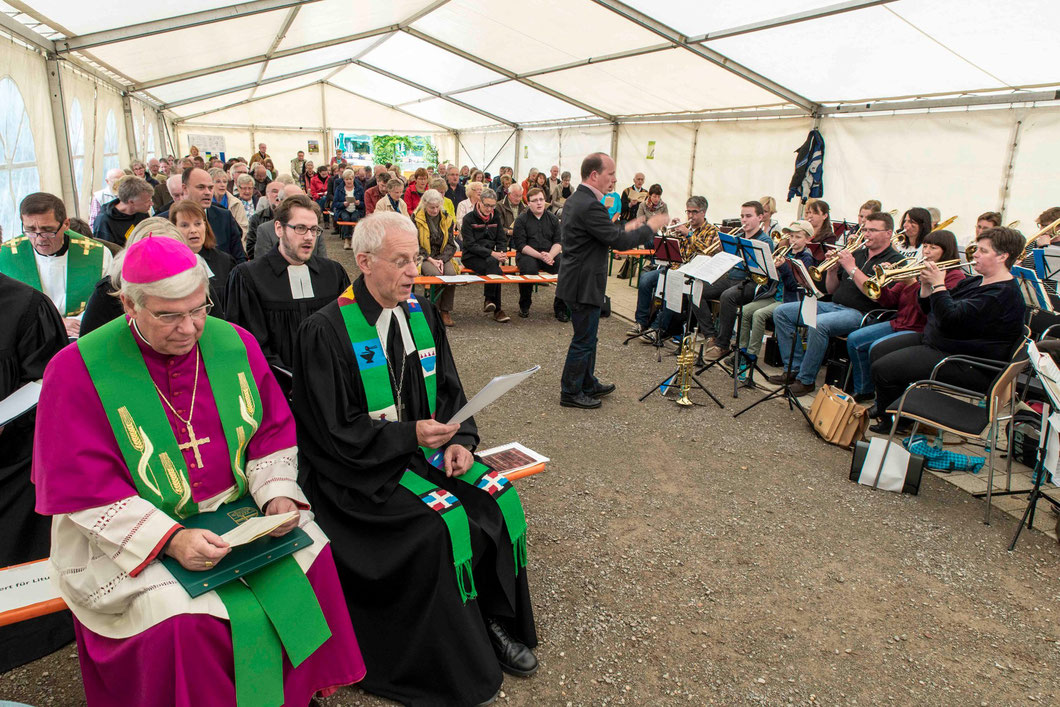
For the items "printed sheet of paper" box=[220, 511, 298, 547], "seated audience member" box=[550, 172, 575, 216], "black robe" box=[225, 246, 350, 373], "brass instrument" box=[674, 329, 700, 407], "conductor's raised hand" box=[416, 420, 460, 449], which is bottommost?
"brass instrument" box=[674, 329, 700, 407]

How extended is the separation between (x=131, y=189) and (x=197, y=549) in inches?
183

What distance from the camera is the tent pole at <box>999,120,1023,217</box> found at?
25.3 feet

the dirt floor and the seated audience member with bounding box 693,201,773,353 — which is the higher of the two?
the seated audience member with bounding box 693,201,773,353

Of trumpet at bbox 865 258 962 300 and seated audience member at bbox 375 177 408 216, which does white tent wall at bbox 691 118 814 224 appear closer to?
trumpet at bbox 865 258 962 300

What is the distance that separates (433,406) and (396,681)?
1.09 metres

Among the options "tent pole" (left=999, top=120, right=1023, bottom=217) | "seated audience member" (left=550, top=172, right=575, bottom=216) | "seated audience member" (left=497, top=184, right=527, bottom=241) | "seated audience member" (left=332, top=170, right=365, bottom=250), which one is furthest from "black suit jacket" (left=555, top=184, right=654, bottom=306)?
"seated audience member" (left=332, top=170, right=365, bottom=250)

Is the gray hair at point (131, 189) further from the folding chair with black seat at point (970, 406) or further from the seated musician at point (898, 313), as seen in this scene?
the seated musician at point (898, 313)

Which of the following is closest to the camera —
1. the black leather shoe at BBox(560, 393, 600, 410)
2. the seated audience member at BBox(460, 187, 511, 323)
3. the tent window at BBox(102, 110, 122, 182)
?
the black leather shoe at BBox(560, 393, 600, 410)

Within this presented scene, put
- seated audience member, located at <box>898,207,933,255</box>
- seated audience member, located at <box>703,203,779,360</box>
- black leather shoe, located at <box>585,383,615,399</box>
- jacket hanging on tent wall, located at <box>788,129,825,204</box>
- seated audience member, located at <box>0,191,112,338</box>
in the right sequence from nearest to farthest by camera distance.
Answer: seated audience member, located at <box>0,191,112,338</box>
black leather shoe, located at <box>585,383,615,399</box>
seated audience member, located at <box>898,207,933,255</box>
seated audience member, located at <box>703,203,779,360</box>
jacket hanging on tent wall, located at <box>788,129,825,204</box>

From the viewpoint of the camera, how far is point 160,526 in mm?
1910

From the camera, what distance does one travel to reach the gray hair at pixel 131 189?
17.6 ft

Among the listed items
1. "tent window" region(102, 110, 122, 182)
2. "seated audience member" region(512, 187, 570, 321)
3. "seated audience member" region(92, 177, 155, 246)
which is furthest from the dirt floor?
"tent window" region(102, 110, 122, 182)

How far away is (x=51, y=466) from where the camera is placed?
1.84 meters

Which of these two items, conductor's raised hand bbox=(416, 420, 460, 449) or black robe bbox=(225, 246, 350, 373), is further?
black robe bbox=(225, 246, 350, 373)
